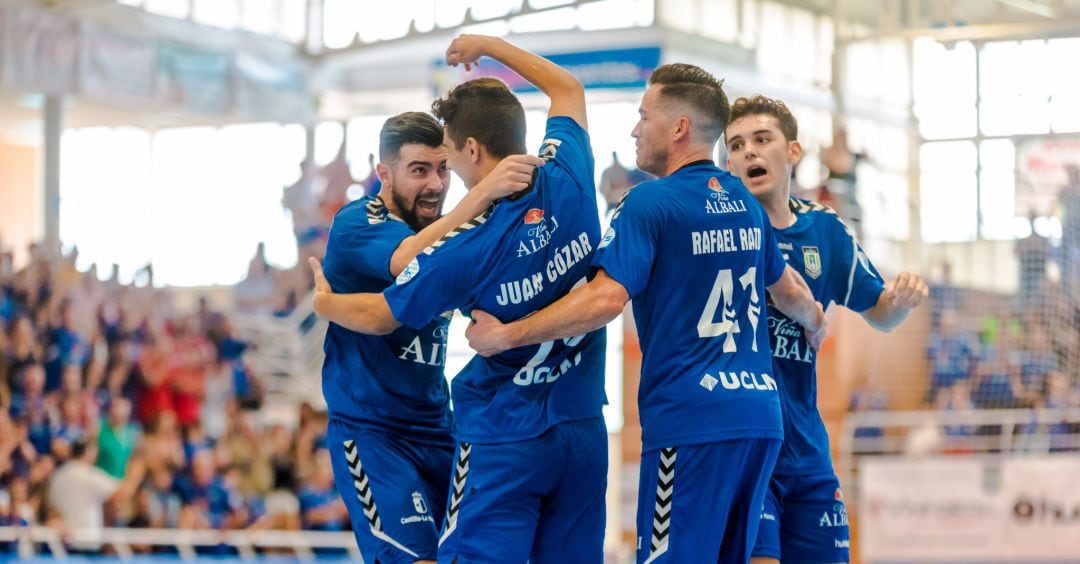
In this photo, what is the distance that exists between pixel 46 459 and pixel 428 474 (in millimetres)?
11639

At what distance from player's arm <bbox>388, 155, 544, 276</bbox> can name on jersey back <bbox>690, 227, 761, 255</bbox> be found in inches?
27.2

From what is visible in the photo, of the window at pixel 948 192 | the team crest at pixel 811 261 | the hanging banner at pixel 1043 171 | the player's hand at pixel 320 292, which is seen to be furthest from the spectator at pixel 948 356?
the player's hand at pixel 320 292

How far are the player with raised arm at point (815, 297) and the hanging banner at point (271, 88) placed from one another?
885 inches

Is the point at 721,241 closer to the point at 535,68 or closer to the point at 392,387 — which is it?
the point at 535,68

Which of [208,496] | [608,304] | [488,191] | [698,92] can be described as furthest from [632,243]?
[208,496]

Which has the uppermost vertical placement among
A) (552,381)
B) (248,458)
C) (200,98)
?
(200,98)

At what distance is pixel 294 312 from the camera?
22.5m

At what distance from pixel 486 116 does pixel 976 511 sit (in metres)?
12.1

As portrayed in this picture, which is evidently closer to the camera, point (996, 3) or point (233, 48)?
point (996, 3)

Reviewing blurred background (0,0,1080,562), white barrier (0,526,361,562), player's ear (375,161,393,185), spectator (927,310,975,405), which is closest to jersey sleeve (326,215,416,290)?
player's ear (375,161,393,185)

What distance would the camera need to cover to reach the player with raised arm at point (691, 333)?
5570mm

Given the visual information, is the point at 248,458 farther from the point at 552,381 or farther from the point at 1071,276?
the point at 552,381

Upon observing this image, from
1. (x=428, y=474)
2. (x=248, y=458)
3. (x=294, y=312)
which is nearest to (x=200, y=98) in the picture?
(x=294, y=312)

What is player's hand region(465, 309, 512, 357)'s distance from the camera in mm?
5559
